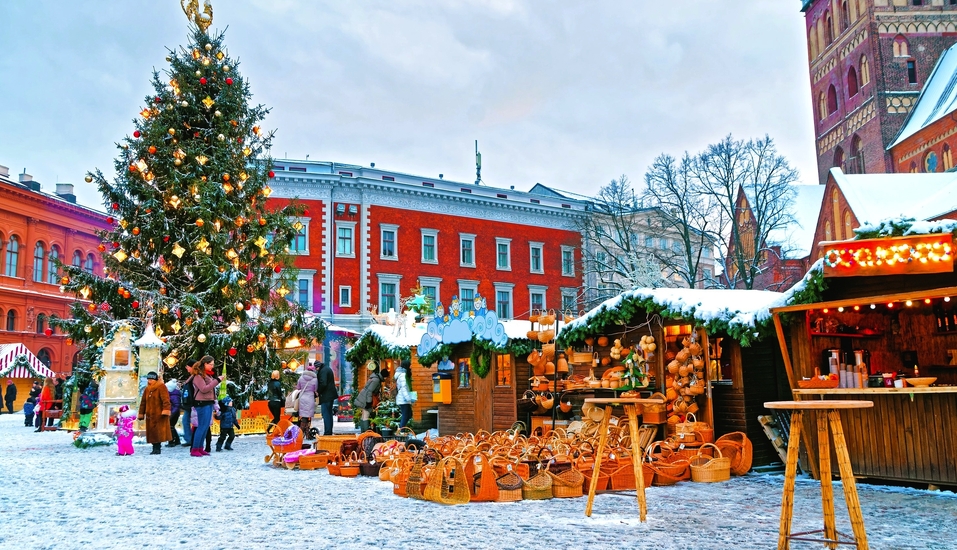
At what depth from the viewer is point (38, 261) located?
134 feet

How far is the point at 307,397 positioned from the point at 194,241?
560 centimetres

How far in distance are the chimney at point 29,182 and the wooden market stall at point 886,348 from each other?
1700 inches

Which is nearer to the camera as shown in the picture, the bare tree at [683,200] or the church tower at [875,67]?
the bare tree at [683,200]

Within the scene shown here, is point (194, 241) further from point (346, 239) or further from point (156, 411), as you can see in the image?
point (346, 239)

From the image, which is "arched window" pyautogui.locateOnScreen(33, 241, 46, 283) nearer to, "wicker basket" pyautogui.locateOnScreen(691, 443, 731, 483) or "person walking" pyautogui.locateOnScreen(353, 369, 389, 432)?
"person walking" pyautogui.locateOnScreen(353, 369, 389, 432)

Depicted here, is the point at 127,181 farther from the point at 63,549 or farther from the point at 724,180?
the point at 724,180

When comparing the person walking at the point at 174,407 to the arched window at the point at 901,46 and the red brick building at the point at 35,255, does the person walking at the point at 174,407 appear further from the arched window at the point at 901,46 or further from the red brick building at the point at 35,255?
the arched window at the point at 901,46

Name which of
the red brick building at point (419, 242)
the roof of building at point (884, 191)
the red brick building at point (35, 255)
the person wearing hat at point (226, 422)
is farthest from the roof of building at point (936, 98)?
the red brick building at point (35, 255)

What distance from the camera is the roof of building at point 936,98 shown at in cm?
3741

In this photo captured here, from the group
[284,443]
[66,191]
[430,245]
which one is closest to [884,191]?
[430,245]

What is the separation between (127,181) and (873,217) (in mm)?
28791

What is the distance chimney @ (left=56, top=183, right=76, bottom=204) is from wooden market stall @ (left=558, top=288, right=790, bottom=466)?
43.3 meters

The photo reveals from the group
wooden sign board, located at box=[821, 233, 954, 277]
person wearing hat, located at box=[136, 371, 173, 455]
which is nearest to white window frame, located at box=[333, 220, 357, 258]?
person wearing hat, located at box=[136, 371, 173, 455]

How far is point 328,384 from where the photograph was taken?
1524 cm
